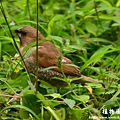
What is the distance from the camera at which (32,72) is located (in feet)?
17.0

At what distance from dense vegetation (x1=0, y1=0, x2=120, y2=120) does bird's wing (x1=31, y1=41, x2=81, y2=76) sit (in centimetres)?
12

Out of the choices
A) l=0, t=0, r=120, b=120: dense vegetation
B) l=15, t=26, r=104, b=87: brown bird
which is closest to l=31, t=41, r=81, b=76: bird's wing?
l=15, t=26, r=104, b=87: brown bird

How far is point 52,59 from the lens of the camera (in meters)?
5.29

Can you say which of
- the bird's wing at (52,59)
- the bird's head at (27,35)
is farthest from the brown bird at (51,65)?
the bird's head at (27,35)

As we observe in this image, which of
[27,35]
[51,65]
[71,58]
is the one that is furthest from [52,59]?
[71,58]

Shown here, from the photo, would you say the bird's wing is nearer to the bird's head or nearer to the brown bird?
the brown bird

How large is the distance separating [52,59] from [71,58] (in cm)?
78

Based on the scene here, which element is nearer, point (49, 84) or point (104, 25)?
point (49, 84)

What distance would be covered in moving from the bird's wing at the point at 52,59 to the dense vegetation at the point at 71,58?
0.12m

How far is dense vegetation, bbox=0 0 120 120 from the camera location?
4.42m

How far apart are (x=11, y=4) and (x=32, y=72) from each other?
7.62 feet

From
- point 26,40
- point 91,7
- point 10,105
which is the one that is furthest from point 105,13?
point 10,105

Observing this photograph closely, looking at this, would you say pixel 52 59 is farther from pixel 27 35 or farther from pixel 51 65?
pixel 27 35

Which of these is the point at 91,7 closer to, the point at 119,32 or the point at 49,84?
the point at 119,32
